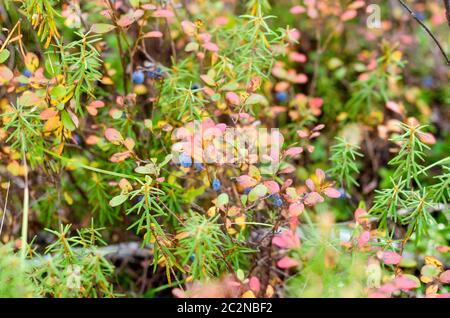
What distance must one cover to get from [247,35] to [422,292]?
3.15 feet

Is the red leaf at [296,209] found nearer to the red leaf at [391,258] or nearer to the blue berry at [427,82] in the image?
the red leaf at [391,258]

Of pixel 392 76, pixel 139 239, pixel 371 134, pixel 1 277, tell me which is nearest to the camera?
pixel 1 277

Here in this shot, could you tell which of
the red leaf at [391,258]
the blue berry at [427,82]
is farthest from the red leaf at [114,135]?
the blue berry at [427,82]

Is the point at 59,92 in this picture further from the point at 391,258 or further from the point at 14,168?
the point at 391,258

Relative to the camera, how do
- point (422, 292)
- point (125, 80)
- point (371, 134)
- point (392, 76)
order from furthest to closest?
1. point (371, 134)
2. point (392, 76)
3. point (125, 80)
4. point (422, 292)

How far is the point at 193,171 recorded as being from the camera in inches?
67.9

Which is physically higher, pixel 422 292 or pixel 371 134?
pixel 371 134

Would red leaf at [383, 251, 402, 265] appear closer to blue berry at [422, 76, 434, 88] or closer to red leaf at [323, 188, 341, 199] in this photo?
red leaf at [323, 188, 341, 199]

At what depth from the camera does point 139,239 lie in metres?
2.02

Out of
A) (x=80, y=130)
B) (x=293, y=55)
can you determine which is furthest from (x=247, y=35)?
(x=80, y=130)

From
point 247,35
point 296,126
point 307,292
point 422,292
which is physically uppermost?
point 247,35

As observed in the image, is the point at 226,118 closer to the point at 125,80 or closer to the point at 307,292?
the point at 125,80

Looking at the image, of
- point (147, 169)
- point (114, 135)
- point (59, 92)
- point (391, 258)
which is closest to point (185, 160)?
point (147, 169)

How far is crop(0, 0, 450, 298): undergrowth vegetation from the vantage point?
139 cm
